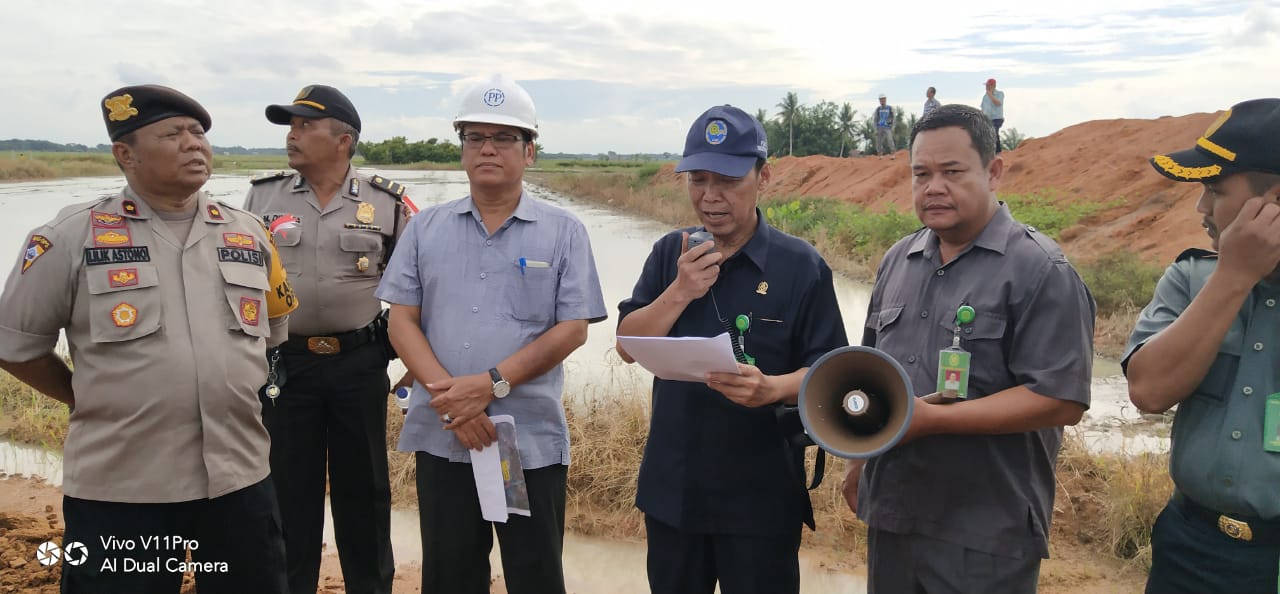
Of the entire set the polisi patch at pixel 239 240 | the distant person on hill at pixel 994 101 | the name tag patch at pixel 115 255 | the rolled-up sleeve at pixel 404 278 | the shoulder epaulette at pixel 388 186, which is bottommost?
the rolled-up sleeve at pixel 404 278

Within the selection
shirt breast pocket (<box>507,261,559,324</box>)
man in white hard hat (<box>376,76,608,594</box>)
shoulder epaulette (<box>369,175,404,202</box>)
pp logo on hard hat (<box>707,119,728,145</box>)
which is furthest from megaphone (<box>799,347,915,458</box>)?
shoulder epaulette (<box>369,175,404,202</box>)

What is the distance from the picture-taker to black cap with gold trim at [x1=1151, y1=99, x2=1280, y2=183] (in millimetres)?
2055

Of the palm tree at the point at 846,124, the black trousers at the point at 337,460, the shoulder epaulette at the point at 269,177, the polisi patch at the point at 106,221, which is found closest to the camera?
the polisi patch at the point at 106,221

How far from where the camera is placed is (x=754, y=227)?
8.98 feet

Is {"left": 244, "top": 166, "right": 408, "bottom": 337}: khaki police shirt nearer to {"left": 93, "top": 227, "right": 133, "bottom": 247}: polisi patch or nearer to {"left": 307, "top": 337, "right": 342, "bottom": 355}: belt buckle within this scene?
{"left": 307, "top": 337, "right": 342, "bottom": 355}: belt buckle

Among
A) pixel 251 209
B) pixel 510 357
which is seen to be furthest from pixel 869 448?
pixel 251 209

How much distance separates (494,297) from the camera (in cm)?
305

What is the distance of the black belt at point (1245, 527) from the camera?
2.08 meters

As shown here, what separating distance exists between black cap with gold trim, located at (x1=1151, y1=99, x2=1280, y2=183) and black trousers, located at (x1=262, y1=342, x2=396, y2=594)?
3.25 metres

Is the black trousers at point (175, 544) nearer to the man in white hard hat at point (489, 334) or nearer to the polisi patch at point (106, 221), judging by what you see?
the man in white hard hat at point (489, 334)

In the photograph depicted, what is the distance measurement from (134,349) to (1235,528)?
10.3 ft

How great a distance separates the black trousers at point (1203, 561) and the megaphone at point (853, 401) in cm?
80

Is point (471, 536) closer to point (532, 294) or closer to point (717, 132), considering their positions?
point (532, 294)

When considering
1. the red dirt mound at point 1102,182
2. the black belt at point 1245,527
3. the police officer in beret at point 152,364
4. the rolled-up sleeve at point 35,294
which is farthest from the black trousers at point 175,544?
the red dirt mound at point 1102,182
